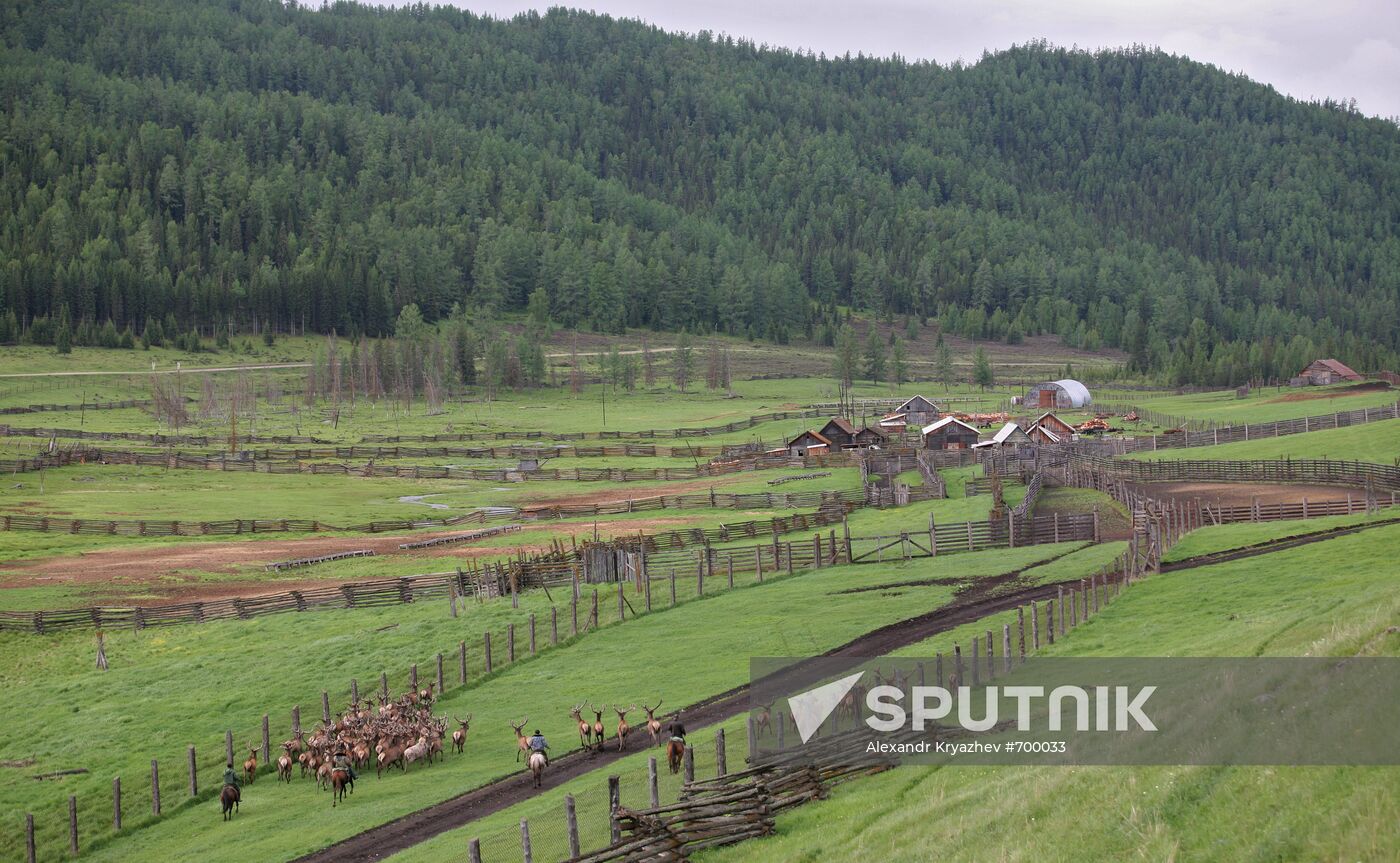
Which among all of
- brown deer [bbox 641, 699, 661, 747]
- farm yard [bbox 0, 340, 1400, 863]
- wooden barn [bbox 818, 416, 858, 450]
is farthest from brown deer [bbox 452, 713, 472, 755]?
wooden barn [bbox 818, 416, 858, 450]

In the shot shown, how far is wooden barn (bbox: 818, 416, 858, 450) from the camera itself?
363ft

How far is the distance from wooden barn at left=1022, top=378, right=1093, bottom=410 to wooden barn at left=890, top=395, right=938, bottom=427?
982 inches

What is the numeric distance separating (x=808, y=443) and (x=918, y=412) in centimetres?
3145

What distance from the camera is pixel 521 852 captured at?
25.8 m

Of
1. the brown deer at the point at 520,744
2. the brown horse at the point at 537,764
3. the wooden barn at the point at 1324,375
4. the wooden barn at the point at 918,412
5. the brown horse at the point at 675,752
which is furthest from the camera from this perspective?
the wooden barn at the point at 1324,375

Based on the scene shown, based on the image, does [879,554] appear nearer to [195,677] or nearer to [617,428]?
[195,677]

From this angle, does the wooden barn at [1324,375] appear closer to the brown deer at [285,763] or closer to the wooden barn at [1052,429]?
the wooden barn at [1052,429]

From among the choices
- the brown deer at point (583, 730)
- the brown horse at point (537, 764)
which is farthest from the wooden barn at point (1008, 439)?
the brown horse at point (537, 764)

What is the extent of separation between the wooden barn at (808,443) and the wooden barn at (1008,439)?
1132 centimetres

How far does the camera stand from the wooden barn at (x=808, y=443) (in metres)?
108

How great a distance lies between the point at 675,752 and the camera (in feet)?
92.5

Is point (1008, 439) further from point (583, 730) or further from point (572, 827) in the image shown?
point (572, 827)

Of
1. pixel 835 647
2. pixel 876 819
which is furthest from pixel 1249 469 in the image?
pixel 876 819

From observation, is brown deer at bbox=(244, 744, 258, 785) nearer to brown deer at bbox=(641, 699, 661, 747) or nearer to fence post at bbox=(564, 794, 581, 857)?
brown deer at bbox=(641, 699, 661, 747)
